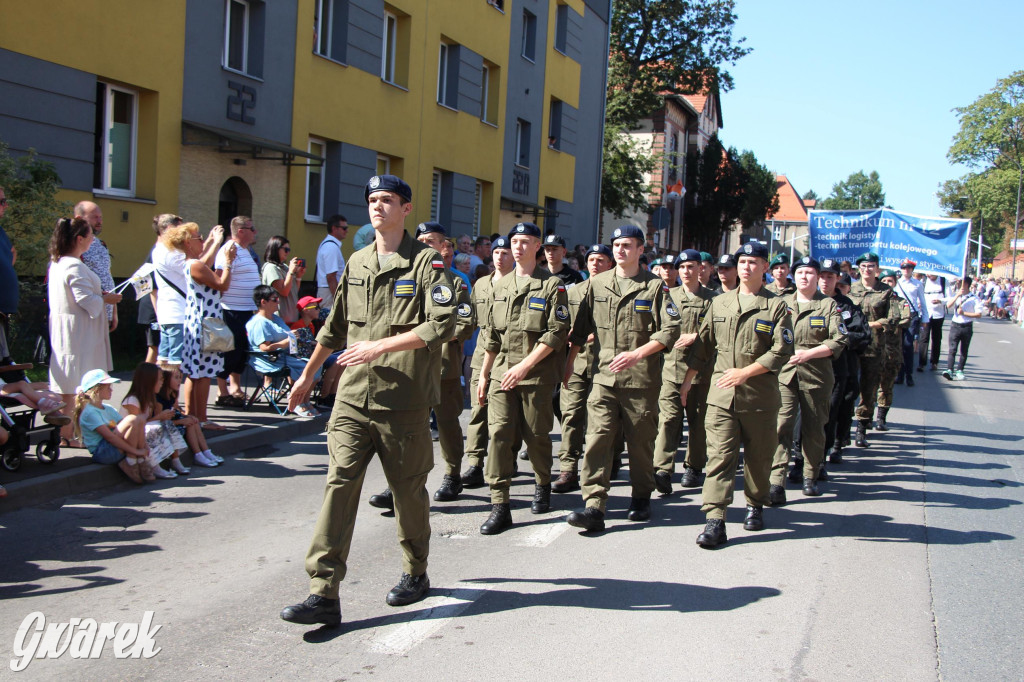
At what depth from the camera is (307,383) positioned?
14.9 feet

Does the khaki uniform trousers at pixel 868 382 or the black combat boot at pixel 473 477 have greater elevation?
the khaki uniform trousers at pixel 868 382

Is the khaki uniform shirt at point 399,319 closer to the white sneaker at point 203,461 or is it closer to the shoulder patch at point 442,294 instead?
the shoulder patch at point 442,294

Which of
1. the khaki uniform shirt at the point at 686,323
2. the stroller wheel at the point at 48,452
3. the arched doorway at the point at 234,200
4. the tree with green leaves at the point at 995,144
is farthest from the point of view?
the tree with green leaves at the point at 995,144

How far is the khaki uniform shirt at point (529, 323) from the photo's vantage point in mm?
6270

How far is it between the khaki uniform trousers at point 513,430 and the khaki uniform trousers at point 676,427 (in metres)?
1.44

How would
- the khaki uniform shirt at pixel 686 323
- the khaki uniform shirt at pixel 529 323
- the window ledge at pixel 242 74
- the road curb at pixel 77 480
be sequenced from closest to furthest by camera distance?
the road curb at pixel 77 480 < the khaki uniform shirt at pixel 529 323 < the khaki uniform shirt at pixel 686 323 < the window ledge at pixel 242 74

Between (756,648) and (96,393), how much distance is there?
16.5 feet

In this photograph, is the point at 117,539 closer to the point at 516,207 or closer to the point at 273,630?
the point at 273,630

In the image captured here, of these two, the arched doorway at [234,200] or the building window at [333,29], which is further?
the building window at [333,29]

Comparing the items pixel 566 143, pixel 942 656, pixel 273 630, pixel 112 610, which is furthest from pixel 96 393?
pixel 566 143

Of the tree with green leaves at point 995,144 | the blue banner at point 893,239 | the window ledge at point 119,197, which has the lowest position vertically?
the window ledge at point 119,197

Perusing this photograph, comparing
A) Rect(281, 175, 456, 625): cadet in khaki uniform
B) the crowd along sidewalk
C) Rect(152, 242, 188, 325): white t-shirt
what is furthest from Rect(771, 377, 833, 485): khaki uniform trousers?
Rect(152, 242, 188, 325): white t-shirt

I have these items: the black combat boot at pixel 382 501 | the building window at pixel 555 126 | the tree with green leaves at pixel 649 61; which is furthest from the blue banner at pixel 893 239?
the tree with green leaves at pixel 649 61

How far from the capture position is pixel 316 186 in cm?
1688
